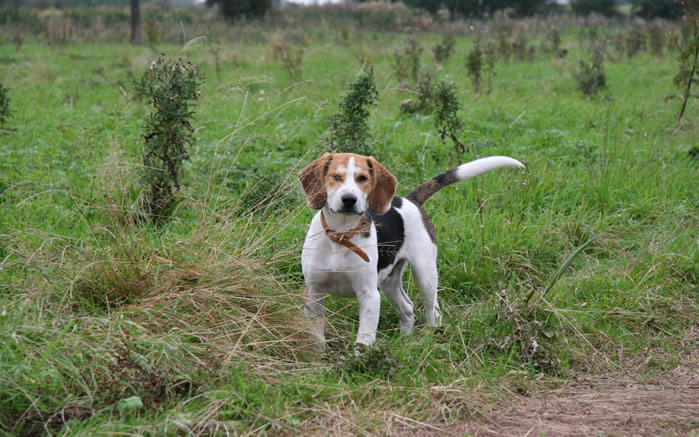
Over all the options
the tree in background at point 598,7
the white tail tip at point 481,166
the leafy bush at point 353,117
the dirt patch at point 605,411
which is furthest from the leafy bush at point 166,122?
the tree in background at point 598,7

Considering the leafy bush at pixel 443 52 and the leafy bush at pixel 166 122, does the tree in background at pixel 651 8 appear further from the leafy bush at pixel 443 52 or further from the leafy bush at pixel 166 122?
the leafy bush at pixel 166 122

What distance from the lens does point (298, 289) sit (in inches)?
173

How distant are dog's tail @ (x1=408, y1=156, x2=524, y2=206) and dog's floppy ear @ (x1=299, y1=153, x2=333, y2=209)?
965 mm

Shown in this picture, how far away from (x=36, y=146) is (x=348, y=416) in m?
5.14

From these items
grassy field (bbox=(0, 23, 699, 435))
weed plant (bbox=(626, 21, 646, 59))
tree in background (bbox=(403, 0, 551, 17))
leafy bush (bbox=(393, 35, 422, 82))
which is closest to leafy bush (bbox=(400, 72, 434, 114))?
grassy field (bbox=(0, 23, 699, 435))

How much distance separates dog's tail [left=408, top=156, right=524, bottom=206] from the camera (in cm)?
424

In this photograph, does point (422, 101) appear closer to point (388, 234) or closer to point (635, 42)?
point (388, 234)

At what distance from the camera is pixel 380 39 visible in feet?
67.1

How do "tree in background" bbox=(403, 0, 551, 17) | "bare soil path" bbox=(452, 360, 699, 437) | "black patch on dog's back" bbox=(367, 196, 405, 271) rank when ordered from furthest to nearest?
"tree in background" bbox=(403, 0, 551, 17), "black patch on dog's back" bbox=(367, 196, 405, 271), "bare soil path" bbox=(452, 360, 699, 437)

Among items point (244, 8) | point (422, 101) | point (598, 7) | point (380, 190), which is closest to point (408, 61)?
point (422, 101)

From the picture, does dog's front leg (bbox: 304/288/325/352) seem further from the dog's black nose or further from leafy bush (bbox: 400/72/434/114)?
leafy bush (bbox: 400/72/434/114)

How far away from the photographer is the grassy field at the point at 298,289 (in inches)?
113

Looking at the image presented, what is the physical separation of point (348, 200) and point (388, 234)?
702 millimetres

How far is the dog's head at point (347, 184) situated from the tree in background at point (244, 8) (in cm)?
2563
